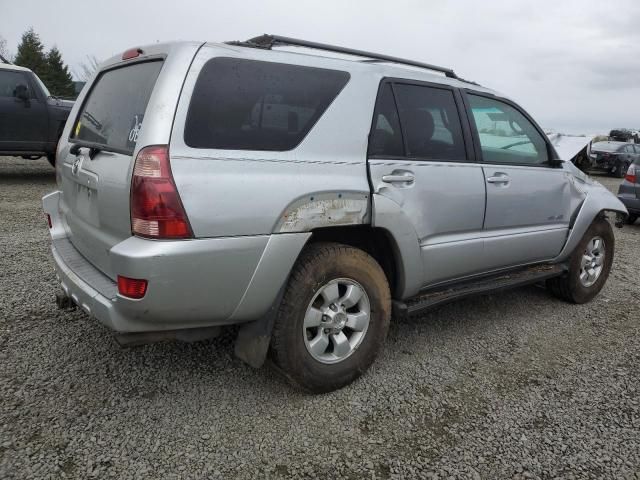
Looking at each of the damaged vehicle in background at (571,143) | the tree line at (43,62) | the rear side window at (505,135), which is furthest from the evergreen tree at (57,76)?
the rear side window at (505,135)

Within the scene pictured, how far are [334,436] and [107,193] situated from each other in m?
1.58

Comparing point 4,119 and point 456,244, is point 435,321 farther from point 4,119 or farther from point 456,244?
point 4,119

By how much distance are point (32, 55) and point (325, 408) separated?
4913cm

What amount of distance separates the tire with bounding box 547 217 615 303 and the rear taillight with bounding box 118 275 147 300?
11.8 ft

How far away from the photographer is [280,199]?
2.33 m

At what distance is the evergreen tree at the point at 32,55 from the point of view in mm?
41688

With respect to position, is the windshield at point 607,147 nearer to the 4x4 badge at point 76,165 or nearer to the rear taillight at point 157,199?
the 4x4 badge at point 76,165

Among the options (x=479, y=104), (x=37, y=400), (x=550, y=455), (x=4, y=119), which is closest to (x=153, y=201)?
(x=37, y=400)

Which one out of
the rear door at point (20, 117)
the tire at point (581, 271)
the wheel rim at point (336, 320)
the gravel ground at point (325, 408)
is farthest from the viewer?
the rear door at point (20, 117)

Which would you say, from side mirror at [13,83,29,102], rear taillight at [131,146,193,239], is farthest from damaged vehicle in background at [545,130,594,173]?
rear taillight at [131,146,193,239]

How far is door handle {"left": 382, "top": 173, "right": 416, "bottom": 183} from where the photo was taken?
2.77 m

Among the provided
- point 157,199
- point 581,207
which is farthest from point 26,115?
point 581,207

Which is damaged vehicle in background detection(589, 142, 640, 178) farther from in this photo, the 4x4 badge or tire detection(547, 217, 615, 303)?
the 4x4 badge

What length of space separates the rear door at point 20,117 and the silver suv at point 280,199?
6.94m
